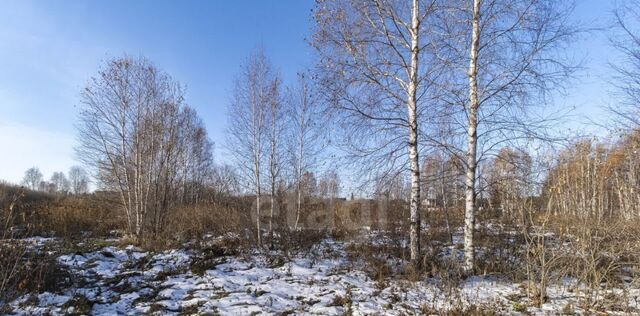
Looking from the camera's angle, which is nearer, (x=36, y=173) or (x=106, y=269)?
(x=106, y=269)

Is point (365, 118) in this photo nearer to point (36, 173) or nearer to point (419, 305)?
point (419, 305)

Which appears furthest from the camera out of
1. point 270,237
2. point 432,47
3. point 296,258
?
point 270,237

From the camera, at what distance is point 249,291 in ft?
19.9

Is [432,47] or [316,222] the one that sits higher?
[432,47]

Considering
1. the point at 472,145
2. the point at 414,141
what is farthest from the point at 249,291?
the point at 472,145

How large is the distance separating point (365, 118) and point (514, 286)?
14.4ft

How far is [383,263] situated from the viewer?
290 inches

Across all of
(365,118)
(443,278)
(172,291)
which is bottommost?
(172,291)

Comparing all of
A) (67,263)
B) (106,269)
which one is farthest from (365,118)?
(67,263)

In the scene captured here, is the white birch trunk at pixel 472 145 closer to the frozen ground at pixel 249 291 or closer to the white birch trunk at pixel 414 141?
the frozen ground at pixel 249 291

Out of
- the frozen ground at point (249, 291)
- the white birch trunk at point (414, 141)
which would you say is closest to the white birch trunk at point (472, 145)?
the frozen ground at point (249, 291)

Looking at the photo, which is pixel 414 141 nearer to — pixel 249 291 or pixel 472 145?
pixel 472 145

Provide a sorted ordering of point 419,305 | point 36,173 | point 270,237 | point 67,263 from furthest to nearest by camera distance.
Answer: point 36,173 < point 270,237 < point 67,263 < point 419,305

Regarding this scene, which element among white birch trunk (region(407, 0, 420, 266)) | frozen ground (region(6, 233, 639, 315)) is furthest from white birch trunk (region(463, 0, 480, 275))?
white birch trunk (region(407, 0, 420, 266))
